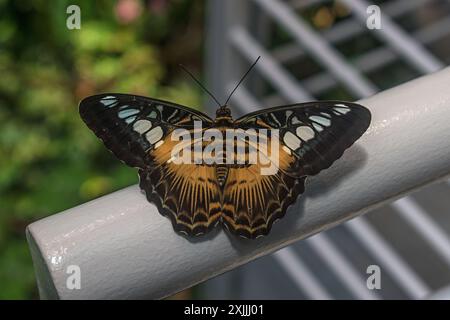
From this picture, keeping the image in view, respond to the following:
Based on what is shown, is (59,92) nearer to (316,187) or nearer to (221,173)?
(221,173)

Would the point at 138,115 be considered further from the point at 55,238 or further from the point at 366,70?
the point at 366,70

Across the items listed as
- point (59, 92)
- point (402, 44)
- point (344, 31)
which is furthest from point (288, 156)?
point (59, 92)

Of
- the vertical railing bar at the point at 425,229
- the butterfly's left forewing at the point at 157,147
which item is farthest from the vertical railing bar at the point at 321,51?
the butterfly's left forewing at the point at 157,147

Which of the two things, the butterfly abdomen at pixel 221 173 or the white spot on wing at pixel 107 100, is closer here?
the butterfly abdomen at pixel 221 173

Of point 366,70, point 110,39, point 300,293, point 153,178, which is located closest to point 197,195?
point 153,178

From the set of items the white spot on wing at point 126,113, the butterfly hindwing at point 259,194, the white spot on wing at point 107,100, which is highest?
the white spot on wing at point 107,100

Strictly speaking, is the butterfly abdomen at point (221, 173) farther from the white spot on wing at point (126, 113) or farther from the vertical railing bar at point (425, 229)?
the vertical railing bar at point (425, 229)

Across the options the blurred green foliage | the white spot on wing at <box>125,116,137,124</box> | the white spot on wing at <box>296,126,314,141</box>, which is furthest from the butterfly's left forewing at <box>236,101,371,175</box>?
the blurred green foliage

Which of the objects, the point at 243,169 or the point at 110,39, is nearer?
the point at 243,169
